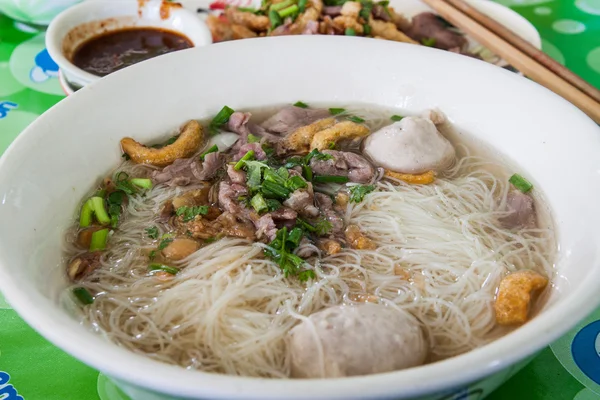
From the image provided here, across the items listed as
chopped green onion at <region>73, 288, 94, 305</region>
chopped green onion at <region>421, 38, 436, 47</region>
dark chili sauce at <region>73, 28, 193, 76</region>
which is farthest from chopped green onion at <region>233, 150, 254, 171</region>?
chopped green onion at <region>421, 38, 436, 47</region>

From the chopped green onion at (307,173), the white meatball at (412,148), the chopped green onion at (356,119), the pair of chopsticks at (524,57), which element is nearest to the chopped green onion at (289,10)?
the pair of chopsticks at (524,57)

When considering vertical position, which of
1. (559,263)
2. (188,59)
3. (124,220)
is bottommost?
(124,220)

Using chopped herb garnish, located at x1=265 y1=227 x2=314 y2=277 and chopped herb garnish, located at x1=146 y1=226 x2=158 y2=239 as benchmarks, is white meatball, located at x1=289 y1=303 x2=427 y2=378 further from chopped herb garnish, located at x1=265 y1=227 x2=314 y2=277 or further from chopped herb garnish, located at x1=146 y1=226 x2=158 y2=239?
chopped herb garnish, located at x1=146 y1=226 x2=158 y2=239

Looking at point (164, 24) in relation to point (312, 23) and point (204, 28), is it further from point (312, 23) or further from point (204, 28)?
point (312, 23)

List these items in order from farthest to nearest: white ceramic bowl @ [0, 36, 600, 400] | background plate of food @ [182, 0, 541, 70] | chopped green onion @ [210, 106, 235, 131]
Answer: background plate of food @ [182, 0, 541, 70] → chopped green onion @ [210, 106, 235, 131] → white ceramic bowl @ [0, 36, 600, 400]

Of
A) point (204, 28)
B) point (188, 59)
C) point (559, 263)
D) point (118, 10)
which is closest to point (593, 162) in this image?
point (559, 263)

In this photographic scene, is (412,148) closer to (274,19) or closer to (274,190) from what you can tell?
(274,190)
